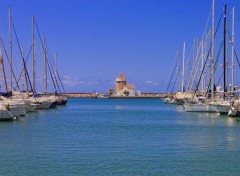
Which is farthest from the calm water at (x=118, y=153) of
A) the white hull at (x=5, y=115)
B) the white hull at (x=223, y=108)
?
the white hull at (x=223, y=108)

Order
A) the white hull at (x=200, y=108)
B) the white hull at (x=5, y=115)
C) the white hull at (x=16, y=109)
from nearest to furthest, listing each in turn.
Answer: the white hull at (x=5, y=115), the white hull at (x=16, y=109), the white hull at (x=200, y=108)

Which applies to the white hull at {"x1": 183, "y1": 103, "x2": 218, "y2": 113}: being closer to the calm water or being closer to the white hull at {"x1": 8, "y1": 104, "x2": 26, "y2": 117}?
the calm water

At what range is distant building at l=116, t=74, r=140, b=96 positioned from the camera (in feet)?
621

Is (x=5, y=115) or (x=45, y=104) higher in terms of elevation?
(x=45, y=104)

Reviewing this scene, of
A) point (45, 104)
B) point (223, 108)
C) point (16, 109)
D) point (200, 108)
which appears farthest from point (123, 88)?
point (16, 109)

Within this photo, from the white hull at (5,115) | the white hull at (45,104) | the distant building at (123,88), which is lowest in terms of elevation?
the white hull at (5,115)

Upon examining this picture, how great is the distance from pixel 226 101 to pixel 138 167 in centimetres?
3243

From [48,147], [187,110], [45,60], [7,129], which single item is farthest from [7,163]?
[45,60]

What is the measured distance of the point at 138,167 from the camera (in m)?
21.0

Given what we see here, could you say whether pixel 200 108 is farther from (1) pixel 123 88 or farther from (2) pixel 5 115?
(1) pixel 123 88

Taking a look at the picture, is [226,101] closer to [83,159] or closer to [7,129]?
[7,129]

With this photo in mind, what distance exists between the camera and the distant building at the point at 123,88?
189 meters

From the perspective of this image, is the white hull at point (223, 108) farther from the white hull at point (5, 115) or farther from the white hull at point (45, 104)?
the white hull at point (45, 104)

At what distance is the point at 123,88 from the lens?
19312 cm
